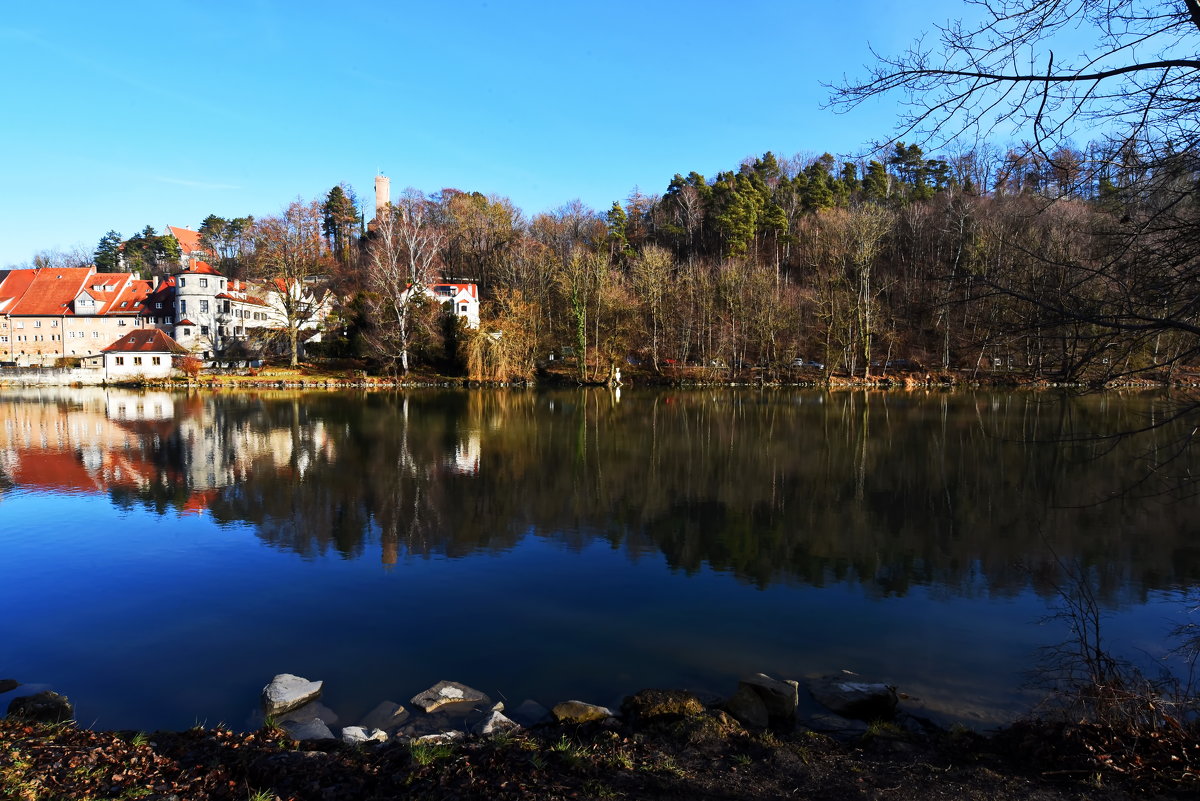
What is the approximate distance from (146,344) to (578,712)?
5598 cm

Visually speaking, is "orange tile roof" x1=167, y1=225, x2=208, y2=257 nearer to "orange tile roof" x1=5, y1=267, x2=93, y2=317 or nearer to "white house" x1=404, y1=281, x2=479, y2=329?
"orange tile roof" x1=5, y1=267, x2=93, y2=317

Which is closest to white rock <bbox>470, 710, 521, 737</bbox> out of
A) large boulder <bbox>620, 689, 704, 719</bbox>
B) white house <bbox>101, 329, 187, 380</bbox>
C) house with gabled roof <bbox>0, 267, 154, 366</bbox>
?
large boulder <bbox>620, 689, 704, 719</bbox>

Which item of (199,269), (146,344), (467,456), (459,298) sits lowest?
(467,456)

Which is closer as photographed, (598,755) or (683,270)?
(598,755)

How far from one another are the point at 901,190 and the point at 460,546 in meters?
63.3

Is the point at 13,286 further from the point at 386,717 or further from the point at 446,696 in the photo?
the point at 446,696

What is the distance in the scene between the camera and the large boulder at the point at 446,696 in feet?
18.7

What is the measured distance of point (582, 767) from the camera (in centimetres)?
425

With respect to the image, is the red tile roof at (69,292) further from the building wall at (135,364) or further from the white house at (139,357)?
the building wall at (135,364)

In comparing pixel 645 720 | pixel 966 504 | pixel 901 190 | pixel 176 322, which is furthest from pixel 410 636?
pixel 901 190

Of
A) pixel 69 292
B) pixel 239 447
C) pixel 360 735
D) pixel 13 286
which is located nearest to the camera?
pixel 360 735

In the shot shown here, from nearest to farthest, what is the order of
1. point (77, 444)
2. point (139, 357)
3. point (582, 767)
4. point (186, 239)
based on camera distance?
point (582, 767) < point (77, 444) < point (139, 357) < point (186, 239)

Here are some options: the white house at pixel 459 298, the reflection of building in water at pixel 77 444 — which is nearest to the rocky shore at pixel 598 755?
the reflection of building in water at pixel 77 444

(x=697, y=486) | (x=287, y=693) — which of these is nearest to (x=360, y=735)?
Answer: (x=287, y=693)
